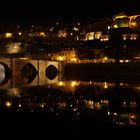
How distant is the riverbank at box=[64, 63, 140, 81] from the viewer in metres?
31.1

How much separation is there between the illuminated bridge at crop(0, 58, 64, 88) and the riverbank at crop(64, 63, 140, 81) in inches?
48.6

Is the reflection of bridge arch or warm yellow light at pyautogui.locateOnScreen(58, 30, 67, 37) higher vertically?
warm yellow light at pyautogui.locateOnScreen(58, 30, 67, 37)

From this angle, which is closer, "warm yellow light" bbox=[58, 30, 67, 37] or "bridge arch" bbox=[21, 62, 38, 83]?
"bridge arch" bbox=[21, 62, 38, 83]

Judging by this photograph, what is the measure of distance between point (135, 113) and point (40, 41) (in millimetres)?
41037

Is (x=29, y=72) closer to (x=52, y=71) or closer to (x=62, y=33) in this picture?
(x=52, y=71)

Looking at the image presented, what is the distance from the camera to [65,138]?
6.30 meters

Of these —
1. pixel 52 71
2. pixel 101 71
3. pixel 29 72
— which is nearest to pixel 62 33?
pixel 52 71

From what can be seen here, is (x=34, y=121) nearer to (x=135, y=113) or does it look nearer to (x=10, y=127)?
(x=10, y=127)

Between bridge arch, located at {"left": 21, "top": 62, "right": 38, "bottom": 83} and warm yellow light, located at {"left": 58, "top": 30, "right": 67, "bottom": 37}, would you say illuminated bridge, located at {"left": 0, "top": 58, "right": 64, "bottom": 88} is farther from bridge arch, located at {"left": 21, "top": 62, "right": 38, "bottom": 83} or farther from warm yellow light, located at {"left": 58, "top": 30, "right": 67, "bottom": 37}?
warm yellow light, located at {"left": 58, "top": 30, "right": 67, "bottom": 37}

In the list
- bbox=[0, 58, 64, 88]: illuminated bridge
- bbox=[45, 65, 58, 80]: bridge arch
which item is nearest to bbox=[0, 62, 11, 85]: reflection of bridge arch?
bbox=[0, 58, 64, 88]: illuminated bridge

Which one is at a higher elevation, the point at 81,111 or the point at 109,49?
the point at 109,49

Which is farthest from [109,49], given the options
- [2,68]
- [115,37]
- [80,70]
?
[2,68]

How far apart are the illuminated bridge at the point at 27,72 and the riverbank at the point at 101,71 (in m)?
1.24

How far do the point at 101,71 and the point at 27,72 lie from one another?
6.23 metres
